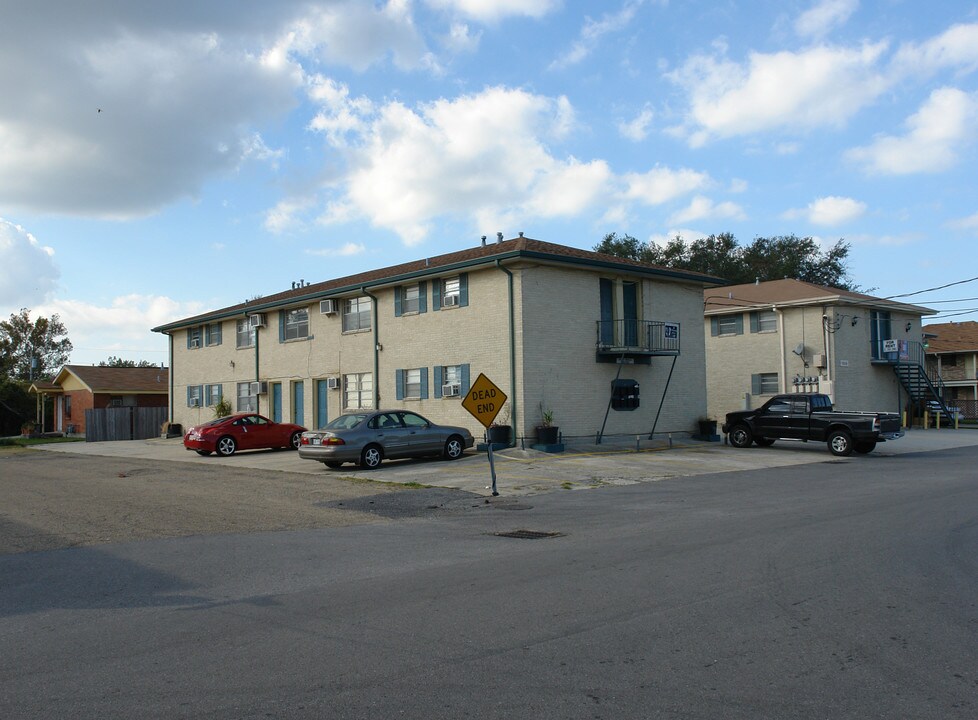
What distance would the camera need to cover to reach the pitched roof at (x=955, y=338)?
49.9 m

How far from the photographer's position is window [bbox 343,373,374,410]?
93.6 ft

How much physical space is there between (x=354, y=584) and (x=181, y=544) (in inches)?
136

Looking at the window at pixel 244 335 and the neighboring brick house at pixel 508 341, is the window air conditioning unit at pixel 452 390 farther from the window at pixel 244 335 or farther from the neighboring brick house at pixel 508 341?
the window at pixel 244 335

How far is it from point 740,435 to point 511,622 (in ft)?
70.7

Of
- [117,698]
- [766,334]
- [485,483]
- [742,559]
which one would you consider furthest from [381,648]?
[766,334]

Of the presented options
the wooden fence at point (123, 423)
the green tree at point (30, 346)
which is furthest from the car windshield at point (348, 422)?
the green tree at point (30, 346)

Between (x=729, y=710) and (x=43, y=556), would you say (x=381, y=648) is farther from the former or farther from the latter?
(x=43, y=556)

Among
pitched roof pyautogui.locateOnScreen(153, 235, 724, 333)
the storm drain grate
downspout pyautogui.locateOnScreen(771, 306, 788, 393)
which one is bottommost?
the storm drain grate

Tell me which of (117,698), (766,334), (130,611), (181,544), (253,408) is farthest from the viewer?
(766,334)

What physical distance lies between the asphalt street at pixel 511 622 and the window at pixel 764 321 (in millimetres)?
27057

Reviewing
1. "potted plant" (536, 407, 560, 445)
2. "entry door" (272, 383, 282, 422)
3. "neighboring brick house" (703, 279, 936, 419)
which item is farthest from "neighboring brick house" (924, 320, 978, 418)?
"entry door" (272, 383, 282, 422)

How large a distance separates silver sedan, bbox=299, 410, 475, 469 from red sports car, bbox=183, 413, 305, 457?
572cm

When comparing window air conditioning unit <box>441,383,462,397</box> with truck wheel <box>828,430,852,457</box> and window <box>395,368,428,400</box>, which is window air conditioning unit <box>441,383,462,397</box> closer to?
window <box>395,368,428,400</box>

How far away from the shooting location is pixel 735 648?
567 cm
